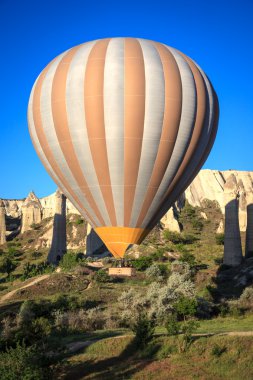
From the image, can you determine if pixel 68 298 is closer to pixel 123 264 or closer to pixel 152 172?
pixel 123 264

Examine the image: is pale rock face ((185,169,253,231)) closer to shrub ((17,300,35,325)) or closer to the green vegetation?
the green vegetation

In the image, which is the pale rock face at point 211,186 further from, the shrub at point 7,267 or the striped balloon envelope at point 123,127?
the striped balloon envelope at point 123,127

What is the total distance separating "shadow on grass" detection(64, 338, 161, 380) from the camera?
21047 millimetres

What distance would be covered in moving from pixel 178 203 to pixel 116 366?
10068 cm

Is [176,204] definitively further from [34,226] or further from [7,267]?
[7,267]

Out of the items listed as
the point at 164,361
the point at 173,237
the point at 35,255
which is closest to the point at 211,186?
the point at 173,237

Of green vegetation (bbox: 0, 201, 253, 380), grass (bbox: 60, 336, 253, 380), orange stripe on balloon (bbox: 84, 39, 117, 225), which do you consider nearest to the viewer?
grass (bbox: 60, 336, 253, 380)

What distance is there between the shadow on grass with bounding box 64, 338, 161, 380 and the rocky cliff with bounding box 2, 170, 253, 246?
6072cm

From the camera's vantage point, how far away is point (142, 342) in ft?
A: 76.1

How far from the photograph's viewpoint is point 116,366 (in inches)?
867

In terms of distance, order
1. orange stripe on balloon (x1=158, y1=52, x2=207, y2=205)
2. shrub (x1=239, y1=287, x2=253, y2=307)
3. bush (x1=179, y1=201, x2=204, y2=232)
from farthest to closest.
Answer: bush (x1=179, y1=201, x2=204, y2=232)
shrub (x1=239, y1=287, x2=253, y2=307)
orange stripe on balloon (x1=158, y1=52, x2=207, y2=205)

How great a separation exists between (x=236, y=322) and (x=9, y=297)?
67.0ft

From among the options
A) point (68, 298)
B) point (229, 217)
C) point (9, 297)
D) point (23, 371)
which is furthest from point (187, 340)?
point (229, 217)

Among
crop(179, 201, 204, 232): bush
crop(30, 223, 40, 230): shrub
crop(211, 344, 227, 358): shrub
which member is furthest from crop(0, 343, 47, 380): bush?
crop(30, 223, 40, 230): shrub
